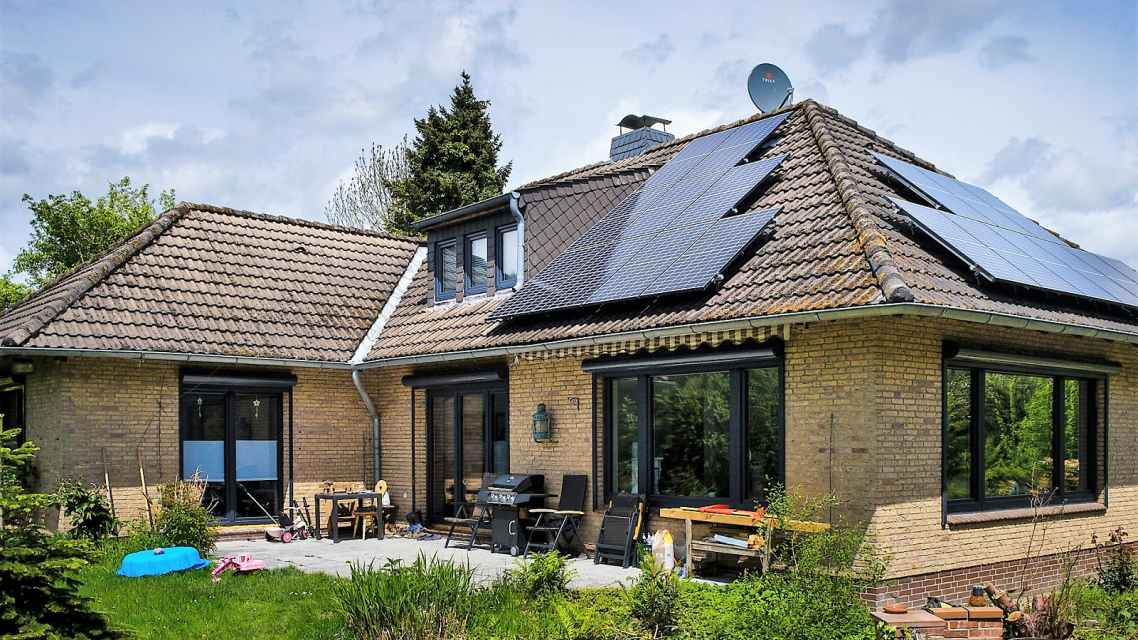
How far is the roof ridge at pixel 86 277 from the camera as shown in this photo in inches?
550

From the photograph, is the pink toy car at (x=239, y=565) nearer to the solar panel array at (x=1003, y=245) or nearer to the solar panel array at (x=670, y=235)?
the solar panel array at (x=670, y=235)

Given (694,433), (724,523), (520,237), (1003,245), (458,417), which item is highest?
(520,237)

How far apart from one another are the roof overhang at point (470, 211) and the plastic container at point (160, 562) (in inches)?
262

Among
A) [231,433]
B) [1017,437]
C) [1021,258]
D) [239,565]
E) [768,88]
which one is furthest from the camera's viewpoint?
[768,88]

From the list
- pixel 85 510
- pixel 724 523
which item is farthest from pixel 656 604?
pixel 85 510

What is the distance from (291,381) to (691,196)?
23.8ft

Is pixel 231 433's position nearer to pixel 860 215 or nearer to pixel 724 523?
pixel 724 523

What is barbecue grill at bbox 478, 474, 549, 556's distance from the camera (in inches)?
540

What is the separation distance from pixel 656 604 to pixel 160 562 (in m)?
6.24

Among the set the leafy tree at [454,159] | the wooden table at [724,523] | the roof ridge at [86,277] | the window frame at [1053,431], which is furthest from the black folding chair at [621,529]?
the leafy tree at [454,159]

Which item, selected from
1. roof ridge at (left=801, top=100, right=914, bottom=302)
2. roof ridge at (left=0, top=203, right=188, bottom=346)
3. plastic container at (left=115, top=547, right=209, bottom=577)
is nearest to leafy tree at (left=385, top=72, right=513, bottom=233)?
roof ridge at (left=0, top=203, right=188, bottom=346)

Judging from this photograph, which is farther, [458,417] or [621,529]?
[458,417]

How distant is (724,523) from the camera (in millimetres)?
11047

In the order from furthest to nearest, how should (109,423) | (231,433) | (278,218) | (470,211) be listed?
1. (278,218)
2. (470,211)
3. (231,433)
4. (109,423)
